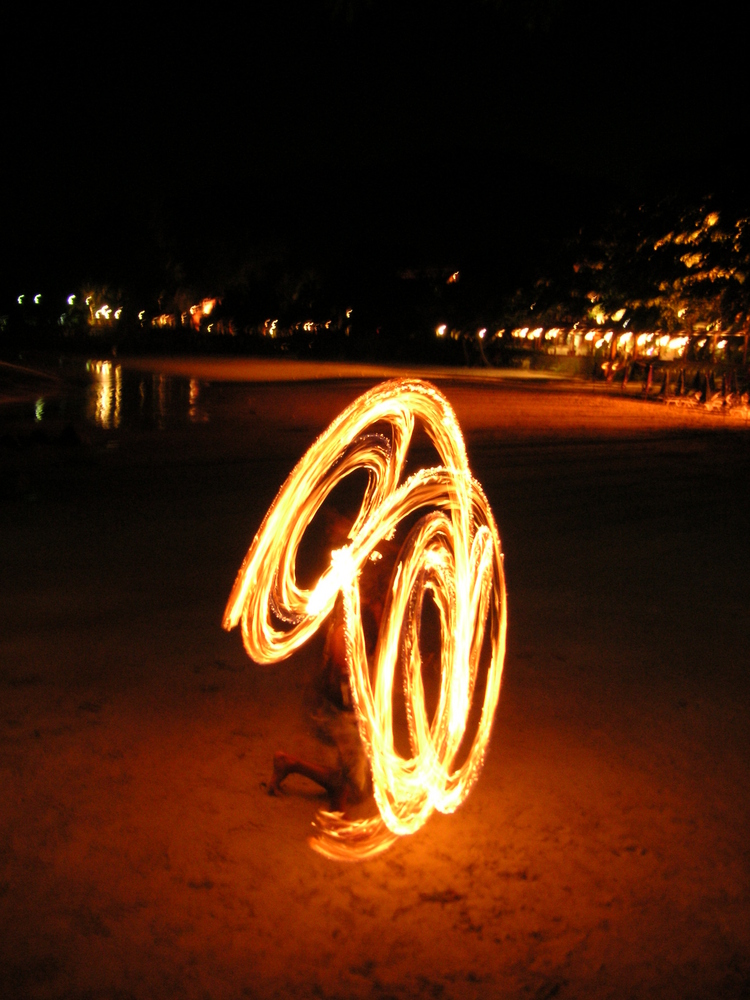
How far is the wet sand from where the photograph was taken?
336cm

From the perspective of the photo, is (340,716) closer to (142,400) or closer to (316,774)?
(316,774)

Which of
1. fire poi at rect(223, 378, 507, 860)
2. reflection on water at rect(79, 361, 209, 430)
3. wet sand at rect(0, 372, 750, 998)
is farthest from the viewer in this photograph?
reflection on water at rect(79, 361, 209, 430)

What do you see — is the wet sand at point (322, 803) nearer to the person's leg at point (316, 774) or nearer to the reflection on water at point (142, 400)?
the person's leg at point (316, 774)

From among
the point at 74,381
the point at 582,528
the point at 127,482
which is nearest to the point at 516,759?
the point at 582,528

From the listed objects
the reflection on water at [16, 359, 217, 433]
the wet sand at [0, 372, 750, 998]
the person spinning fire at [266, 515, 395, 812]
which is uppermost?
the reflection on water at [16, 359, 217, 433]

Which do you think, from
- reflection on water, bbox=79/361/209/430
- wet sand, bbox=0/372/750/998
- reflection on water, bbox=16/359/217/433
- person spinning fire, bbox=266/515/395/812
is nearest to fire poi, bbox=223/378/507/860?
person spinning fire, bbox=266/515/395/812

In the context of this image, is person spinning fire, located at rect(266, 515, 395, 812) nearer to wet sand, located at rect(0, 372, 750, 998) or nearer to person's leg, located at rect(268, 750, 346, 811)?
person's leg, located at rect(268, 750, 346, 811)

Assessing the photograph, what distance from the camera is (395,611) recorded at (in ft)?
14.3

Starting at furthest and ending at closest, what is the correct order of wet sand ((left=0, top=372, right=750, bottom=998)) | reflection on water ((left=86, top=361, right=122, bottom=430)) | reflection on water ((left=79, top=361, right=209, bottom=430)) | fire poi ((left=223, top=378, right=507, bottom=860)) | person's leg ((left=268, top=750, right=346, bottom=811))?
reflection on water ((left=79, top=361, right=209, bottom=430)) < reflection on water ((left=86, top=361, right=122, bottom=430)) < person's leg ((left=268, top=750, right=346, bottom=811)) < fire poi ((left=223, top=378, right=507, bottom=860)) < wet sand ((left=0, top=372, right=750, bottom=998))

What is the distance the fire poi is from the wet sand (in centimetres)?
18

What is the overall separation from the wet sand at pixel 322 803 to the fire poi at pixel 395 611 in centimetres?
18

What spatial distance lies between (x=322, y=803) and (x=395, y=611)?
0.95 m

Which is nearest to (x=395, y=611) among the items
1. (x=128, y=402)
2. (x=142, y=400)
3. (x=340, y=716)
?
(x=340, y=716)

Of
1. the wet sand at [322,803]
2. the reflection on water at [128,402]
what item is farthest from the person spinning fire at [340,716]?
the reflection on water at [128,402]
